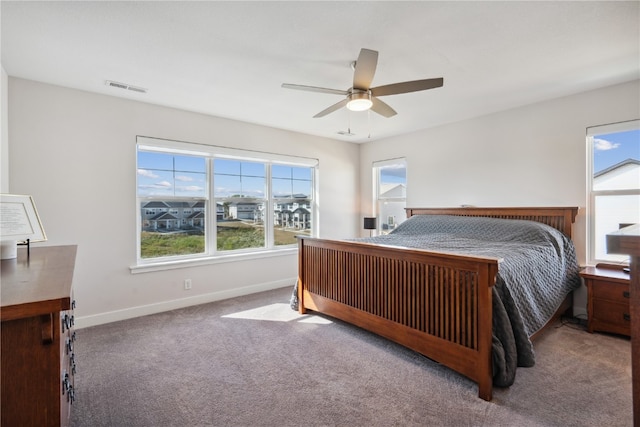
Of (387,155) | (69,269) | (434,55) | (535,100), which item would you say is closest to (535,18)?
(434,55)

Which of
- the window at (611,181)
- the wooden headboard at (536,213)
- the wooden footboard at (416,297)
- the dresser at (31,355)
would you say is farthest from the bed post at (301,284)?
the window at (611,181)

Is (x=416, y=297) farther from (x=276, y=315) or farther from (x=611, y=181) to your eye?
(x=611, y=181)

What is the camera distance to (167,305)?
Answer: 3.59 meters

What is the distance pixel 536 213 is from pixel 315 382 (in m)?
3.11

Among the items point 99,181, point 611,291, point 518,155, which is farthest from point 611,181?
point 99,181

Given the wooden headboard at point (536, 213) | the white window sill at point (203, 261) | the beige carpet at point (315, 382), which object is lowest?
the beige carpet at point (315, 382)

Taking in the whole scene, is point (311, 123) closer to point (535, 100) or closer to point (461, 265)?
point (535, 100)

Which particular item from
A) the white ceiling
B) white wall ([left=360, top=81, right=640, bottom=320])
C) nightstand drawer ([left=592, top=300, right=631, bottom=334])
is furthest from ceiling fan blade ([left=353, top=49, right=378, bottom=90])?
nightstand drawer ([left=592, top=300, right=631, bottom=334])

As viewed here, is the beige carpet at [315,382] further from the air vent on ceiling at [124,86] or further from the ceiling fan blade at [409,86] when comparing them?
the air vent on ceiling at [124,86]

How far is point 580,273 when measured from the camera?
2924 millimetres

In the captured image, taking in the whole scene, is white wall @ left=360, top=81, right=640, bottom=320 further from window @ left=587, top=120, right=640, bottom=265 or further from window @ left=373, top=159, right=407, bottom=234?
window @ left=373, top=159, right=407, bottom=234

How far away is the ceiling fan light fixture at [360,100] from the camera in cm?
235

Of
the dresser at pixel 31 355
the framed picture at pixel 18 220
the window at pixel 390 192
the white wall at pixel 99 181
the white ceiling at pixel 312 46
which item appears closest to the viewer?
the dresser at pixel 31 355

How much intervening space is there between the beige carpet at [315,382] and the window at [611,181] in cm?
109
